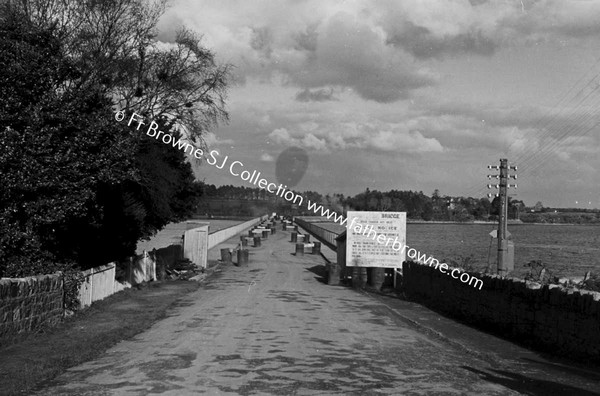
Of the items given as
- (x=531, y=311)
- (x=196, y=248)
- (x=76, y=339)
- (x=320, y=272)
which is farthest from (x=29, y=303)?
(x=196, y=248)

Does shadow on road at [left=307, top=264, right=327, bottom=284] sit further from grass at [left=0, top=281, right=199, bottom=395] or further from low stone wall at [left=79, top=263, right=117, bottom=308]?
low stone wall at [left=79, top=263, right=117, bottom=308]

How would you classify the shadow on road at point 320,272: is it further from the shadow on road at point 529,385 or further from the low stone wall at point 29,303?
the shadow on road at point 529,385

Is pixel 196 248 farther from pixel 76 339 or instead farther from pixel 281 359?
pixel 281 359

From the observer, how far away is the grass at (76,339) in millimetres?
10375

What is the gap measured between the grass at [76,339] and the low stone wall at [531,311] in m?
8.40

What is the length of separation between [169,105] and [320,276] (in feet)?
39.9

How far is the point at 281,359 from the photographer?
461 inches

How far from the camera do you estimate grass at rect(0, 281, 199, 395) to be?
34.0 ft

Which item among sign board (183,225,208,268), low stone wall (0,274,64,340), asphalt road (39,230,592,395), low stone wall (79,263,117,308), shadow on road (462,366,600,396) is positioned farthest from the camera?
sign board (183,225,208,268)

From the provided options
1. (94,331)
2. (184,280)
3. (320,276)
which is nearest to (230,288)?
(184,280)

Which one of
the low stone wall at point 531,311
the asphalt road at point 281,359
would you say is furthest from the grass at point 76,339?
the low stone wall at point 531,311

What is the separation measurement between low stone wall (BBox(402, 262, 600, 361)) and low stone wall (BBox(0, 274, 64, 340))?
10.4 meters

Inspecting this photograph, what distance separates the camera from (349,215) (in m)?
30.2

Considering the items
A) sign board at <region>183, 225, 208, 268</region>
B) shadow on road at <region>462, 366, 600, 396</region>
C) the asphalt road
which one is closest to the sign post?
the asphalt road
